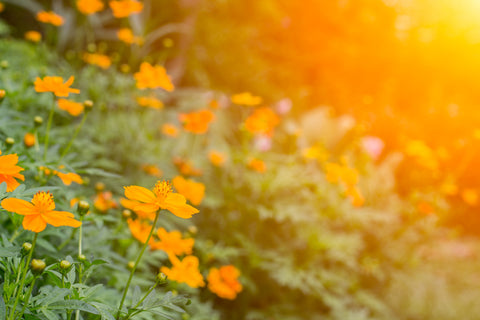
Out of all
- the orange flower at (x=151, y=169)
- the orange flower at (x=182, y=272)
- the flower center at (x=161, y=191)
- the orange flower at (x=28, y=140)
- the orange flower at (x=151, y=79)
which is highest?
the orange flower at (x=151, y=79)

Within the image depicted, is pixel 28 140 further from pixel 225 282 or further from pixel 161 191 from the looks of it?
pixel 225 282

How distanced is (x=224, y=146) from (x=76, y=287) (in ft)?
5.87

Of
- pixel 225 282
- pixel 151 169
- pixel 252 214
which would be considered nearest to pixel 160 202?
pixel 225 282

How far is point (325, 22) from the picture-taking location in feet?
15.4

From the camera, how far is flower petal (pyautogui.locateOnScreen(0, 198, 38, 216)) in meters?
0.62

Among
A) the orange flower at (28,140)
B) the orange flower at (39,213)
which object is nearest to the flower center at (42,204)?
the orange flower at (39,213)

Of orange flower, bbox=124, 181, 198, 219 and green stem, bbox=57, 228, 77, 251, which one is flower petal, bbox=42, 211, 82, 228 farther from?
green stem, bbox=57, 228, 77, 251

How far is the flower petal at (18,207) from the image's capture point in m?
0.62

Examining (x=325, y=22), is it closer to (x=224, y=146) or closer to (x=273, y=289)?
(x=224, y=146)

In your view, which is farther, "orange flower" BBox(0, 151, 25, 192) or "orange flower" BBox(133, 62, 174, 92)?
"orange flower" BBox(133, 62, 174, 92)

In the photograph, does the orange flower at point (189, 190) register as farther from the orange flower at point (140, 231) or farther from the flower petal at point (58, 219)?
the flower petal at point (58, 219)

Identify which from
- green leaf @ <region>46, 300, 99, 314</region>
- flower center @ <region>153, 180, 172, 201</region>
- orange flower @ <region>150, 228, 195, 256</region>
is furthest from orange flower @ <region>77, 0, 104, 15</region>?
green leaf @ <region>46, 300, 99, 314</region>

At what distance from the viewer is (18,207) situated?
629 mm

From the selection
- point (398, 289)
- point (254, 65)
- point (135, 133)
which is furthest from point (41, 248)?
point (254, 65)
